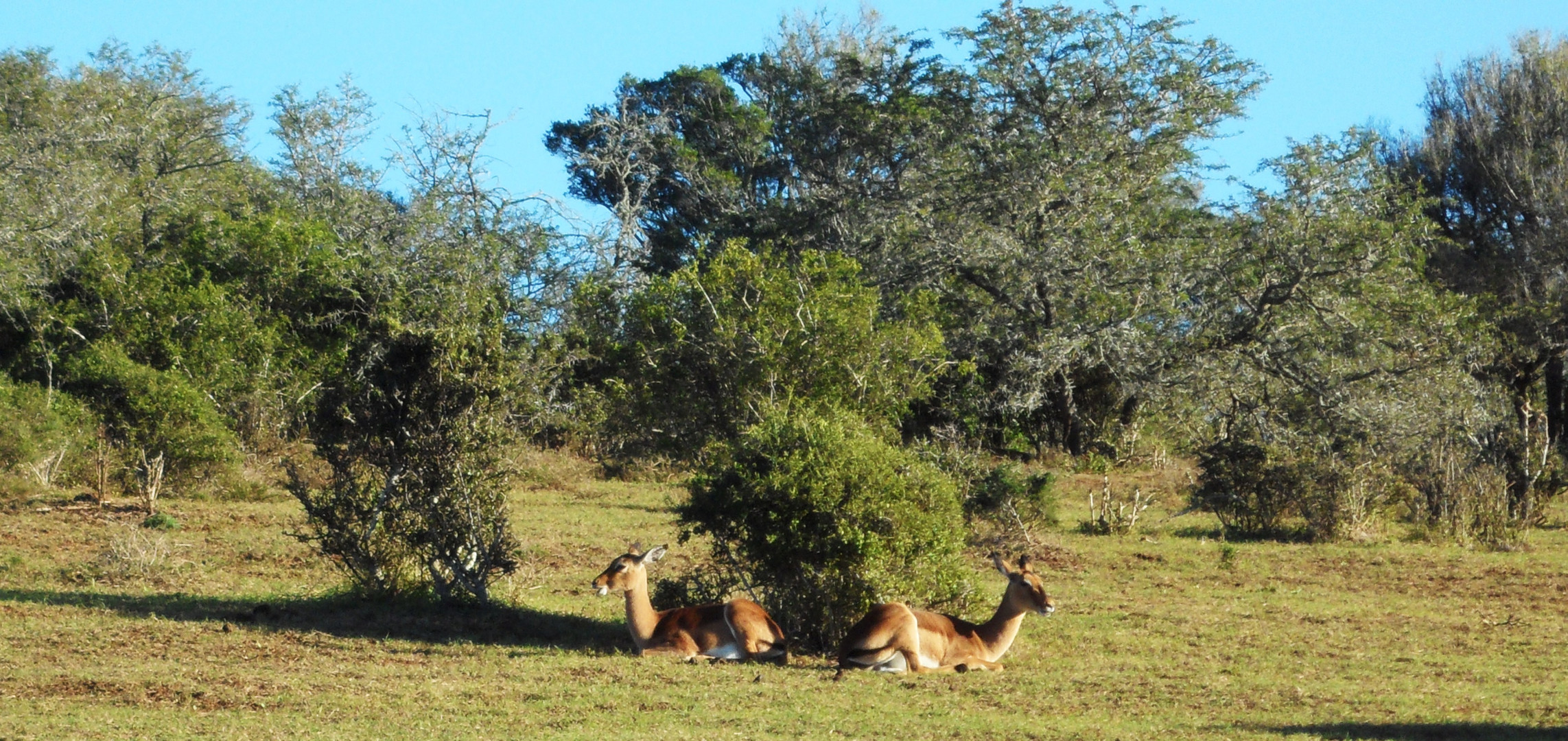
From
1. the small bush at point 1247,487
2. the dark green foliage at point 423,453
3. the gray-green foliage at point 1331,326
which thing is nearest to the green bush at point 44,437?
the dark green foliage at point 423,453

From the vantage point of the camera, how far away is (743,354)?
1495cm

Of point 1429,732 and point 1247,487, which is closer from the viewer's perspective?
point 1429,732

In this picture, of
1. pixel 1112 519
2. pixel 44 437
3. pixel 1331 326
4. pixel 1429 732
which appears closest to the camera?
pixel 1429 732

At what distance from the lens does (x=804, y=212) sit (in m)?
29.2

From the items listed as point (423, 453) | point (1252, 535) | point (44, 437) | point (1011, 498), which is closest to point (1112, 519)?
point (1011, 498)

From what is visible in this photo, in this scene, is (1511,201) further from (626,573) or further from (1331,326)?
(626,573)

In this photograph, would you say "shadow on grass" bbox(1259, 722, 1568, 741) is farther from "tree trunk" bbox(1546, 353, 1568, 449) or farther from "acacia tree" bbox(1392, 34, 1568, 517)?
"tree trunk" bbox(1546, 353, 1568, 449)

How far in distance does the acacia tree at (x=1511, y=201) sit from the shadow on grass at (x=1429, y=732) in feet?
63.4

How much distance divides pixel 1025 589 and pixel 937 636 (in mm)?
711

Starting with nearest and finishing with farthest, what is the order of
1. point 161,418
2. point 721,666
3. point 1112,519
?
1. point 721,666
2. point 1112,519
3. point 161,418

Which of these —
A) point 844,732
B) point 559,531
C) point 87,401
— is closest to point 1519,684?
point 844,732

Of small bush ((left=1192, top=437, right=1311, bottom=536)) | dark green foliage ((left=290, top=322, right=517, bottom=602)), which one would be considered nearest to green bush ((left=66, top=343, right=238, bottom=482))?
dark green foliage ((left=290, top=322, right=517, bottom=602))

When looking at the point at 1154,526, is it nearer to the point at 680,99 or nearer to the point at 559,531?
the point at 559,531

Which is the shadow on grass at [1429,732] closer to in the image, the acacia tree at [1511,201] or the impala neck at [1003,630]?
the impala neck at [1003,630]
